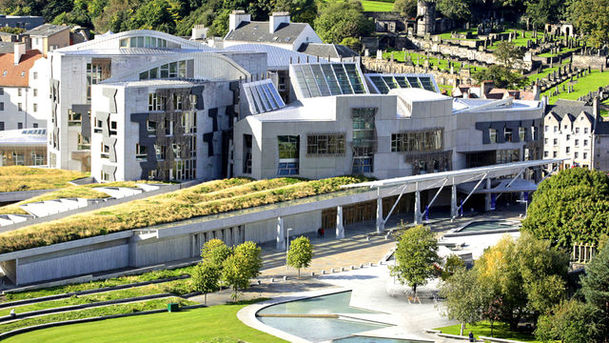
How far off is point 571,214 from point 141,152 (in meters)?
40.0

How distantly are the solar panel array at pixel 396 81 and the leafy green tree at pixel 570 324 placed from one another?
61.3 m

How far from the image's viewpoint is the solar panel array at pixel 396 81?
6029 inches

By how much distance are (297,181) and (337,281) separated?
24.3 metres

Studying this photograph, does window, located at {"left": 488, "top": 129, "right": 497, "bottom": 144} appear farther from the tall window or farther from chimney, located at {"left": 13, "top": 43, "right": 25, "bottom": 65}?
chimney, located at {"left": 13, "top": 43, "right": 25, "bottom": 65}

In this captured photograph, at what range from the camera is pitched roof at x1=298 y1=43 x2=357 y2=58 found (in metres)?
182

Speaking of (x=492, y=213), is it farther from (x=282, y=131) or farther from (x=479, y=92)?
(x=479, y=92)

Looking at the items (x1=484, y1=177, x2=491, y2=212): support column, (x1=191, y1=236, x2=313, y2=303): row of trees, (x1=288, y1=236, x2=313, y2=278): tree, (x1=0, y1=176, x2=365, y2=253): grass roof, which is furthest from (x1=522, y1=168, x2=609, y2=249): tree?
(x1=191, y1=236, x2=313, y2=303): row of trees

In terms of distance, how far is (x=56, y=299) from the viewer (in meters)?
97.0

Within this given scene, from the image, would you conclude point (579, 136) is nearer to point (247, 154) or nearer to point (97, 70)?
point (247, 154)

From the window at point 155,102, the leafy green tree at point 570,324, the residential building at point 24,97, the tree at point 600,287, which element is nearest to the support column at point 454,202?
the window at point 155,102

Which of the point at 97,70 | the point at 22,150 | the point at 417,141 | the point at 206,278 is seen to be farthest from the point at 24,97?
the point at 206,278

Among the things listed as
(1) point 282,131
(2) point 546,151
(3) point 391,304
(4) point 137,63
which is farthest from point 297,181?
(2) point 546,151

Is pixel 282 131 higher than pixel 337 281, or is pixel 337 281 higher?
pixel 282 131

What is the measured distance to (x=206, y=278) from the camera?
99.6 metres
